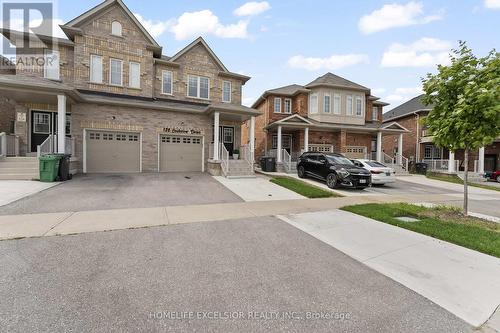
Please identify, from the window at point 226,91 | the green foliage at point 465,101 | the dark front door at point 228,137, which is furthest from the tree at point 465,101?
the window at point 226,91

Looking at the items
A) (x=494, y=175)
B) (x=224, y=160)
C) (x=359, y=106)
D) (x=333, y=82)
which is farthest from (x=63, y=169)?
(x=494, y=175)

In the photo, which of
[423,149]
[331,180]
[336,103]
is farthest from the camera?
[423,149]

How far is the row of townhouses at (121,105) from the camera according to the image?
44.7 feet

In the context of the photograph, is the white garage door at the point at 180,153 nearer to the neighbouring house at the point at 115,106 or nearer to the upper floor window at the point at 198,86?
the neighbouring house at the point at 115,106

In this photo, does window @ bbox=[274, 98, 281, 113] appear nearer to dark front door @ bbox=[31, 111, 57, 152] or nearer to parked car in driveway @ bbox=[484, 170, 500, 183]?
dark front door @ bbox=[31, 111, 57, 152]

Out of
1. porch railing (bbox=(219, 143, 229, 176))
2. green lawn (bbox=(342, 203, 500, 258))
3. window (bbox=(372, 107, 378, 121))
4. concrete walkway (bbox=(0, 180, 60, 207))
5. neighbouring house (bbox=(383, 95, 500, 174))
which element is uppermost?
window (bbox=(372, 107, 378, 121))

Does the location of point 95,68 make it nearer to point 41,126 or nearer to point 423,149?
point 41,126

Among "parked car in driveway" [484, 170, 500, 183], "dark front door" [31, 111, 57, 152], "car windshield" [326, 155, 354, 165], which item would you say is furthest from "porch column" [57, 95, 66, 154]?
"parked car in driveway" [484, 170, 500, 183]

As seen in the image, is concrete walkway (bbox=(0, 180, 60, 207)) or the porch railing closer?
concrete walkway (bbox=(0, 180, 60, 207))

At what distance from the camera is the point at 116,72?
16062mm

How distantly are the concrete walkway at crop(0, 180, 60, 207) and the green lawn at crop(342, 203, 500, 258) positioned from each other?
10.8m

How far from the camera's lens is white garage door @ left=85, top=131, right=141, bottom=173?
47.8ft

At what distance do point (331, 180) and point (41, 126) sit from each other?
56.5ft

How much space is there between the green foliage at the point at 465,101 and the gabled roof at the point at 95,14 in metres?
17.1
